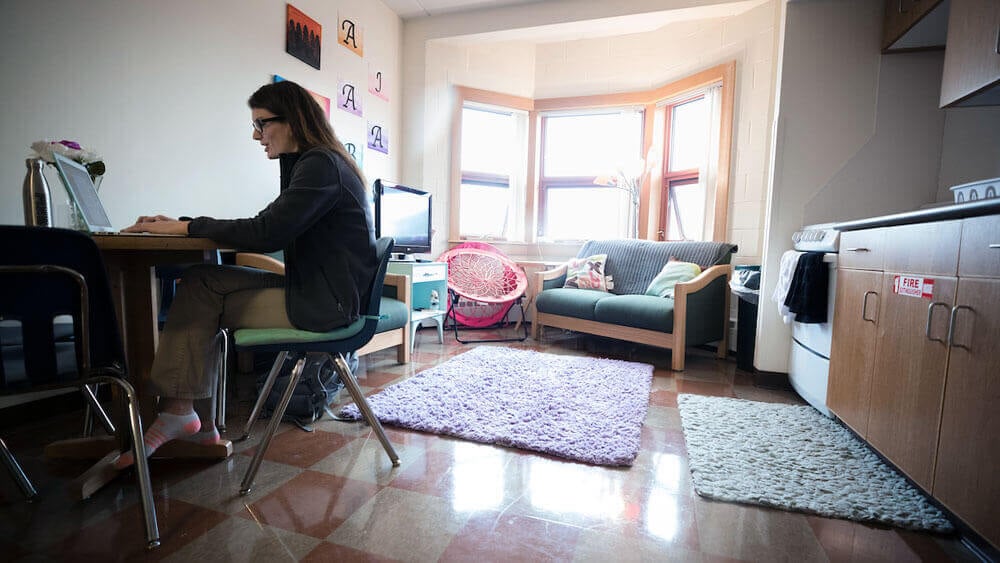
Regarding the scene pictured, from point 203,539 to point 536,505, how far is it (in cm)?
85

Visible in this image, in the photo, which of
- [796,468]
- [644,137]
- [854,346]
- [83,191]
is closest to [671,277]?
[644,137]

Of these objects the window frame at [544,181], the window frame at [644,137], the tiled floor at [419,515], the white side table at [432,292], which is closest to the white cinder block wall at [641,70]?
the window frame at [644,137]

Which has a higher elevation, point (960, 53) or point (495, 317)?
point (960, 53)

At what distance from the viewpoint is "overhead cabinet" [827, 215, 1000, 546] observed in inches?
41.8

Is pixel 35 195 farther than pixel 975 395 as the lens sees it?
Yes

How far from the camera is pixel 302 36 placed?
3.04 meters

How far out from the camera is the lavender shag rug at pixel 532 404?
68.7 inches

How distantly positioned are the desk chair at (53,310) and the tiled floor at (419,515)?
43 cm

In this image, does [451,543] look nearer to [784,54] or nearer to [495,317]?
[784,54]

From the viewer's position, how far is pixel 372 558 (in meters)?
1.07

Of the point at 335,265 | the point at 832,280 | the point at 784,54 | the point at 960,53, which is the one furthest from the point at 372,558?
Answer: the point at 784,54

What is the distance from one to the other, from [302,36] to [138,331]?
2.37 metres

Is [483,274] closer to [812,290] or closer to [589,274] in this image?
[589,274]

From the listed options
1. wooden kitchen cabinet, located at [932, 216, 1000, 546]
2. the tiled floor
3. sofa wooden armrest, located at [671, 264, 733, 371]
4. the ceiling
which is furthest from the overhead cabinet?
the ceiling
